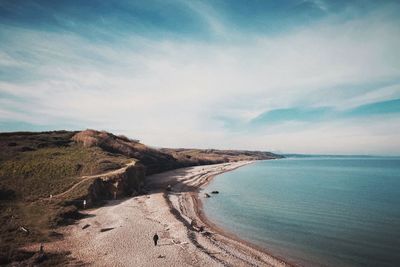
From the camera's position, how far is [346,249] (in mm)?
29547

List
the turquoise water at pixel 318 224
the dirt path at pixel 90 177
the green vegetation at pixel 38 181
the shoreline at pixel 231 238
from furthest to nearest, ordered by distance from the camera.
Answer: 1. the dirt path at pixel 90 177
2. the green vegetation at pixel 38 181
3. the turquoise water at pixel 318 224
4. the shoreline at pixel 231 238

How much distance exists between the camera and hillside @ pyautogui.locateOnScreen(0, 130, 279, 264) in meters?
32.8

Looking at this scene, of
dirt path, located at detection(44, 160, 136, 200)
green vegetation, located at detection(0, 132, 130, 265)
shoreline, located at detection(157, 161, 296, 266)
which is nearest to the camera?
shoreline, located at detection(157, 161, 296, 266)

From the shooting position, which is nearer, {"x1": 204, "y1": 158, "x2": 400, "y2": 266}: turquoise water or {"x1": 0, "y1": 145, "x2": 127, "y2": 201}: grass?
{"x1": 204, "y1": 158, "x2": 400, "y2": 266}: turquoise water

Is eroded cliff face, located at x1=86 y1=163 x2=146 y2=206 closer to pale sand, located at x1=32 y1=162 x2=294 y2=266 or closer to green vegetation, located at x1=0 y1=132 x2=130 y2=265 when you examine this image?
green vegetation, located at x1=0 y1=132 x2=130 y2=265

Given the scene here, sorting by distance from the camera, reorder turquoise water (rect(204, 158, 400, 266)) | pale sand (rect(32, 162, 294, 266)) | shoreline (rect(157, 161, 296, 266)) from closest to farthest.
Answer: pale sand (rect(32, 162, 294, 266))
shoreline (rect(157, 161, 296, 266))
turquoise water (rect(204, 158, 400, 266))

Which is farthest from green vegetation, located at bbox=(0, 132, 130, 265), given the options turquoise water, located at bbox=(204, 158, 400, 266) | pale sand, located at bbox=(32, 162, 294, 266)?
turquoise water, located at bbox=(204, 158, 400, 266)

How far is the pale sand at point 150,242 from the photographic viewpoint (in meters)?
25.4

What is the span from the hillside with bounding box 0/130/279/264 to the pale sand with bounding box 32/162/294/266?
128 inches

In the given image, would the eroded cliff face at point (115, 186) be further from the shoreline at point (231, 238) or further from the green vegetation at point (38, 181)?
the shoreline at point (231, 238)

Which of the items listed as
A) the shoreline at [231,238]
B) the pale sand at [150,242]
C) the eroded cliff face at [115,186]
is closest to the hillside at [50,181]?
the eroded cliff face at [115,186]

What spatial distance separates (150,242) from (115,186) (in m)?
24.2

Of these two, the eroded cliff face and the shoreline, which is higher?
the eroded cliff face

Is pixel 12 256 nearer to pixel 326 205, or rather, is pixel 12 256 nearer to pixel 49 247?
pixel 49 247
